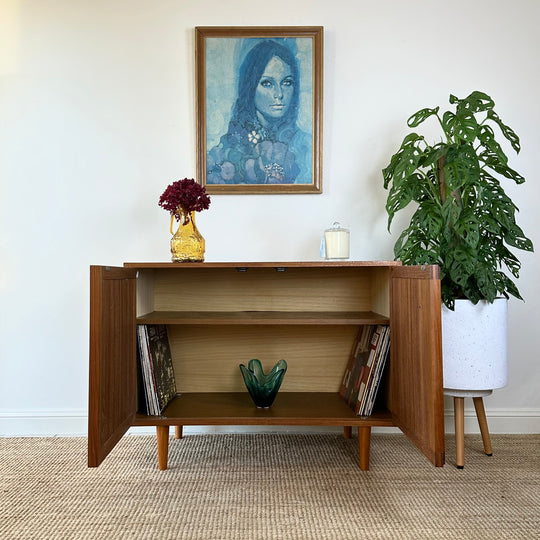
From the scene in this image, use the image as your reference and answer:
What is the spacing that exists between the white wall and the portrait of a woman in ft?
0.28

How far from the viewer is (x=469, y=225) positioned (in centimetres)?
147

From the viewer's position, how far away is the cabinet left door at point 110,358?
3.78 feet

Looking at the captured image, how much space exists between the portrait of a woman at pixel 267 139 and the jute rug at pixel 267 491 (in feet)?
3.41

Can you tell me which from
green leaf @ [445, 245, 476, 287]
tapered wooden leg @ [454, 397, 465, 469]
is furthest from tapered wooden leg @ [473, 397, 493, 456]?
green leaf @ [445, 245, 476, 287]

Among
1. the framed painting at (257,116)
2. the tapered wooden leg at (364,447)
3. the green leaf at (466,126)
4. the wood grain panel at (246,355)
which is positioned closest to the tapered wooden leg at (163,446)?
the wood grain panel at (246,355)

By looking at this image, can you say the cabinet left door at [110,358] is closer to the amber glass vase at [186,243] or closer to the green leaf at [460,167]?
the amber glass vase at [186,243]

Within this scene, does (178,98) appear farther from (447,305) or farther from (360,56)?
(447,305)

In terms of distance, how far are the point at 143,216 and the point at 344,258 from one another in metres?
0.83

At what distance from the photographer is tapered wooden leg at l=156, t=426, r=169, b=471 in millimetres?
1517

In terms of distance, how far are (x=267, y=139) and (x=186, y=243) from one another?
0.60 meters

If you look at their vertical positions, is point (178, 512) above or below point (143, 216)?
below

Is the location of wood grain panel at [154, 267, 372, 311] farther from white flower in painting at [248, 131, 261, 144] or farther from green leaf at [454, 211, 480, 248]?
white flower in painting at [248, 131, 261, 144]

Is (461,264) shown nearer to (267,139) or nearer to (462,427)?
(462,427)

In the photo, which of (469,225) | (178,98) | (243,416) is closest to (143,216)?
(178,98)
